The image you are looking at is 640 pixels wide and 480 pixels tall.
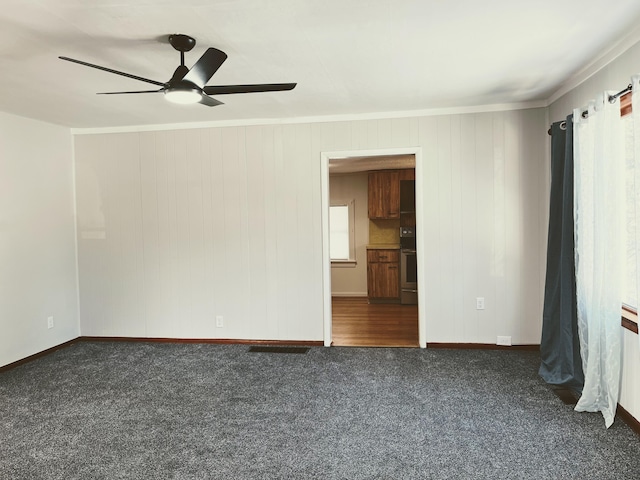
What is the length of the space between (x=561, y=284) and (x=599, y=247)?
57 centimetres

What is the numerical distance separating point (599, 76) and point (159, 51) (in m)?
3.04

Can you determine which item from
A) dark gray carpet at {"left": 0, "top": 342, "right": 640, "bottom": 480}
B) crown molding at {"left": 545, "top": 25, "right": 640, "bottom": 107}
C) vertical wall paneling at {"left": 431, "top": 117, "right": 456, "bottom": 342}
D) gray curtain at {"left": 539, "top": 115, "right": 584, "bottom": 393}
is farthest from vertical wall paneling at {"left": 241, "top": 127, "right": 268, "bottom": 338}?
crown molding at {"left": 545, "top": 25, "right": 640, "bottom": 107}

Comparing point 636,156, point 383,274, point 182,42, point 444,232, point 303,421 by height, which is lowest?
point 303,421

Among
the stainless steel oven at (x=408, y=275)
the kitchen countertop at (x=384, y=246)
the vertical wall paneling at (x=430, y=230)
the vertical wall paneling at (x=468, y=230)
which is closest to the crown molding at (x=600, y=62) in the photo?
the vertical wall paneling at (x=468, y=230)

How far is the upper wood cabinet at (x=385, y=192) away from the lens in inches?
284

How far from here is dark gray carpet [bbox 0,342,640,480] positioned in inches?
93.1

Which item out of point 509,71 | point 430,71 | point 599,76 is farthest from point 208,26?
point 599,76

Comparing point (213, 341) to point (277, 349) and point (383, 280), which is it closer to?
point (277, 349)

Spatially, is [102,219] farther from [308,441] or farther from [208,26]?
[308,441]

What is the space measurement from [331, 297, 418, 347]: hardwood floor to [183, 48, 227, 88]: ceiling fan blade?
3.17 metres

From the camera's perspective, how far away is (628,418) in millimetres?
2723

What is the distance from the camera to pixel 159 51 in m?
2.68

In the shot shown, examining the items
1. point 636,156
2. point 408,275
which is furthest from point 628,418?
point 408,275

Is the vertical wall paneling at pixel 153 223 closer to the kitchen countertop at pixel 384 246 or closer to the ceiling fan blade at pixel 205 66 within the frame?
the ceiling fan blade at pixel 205 66
